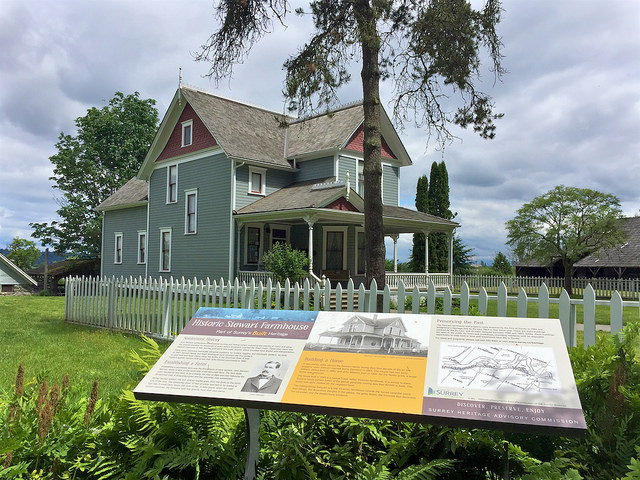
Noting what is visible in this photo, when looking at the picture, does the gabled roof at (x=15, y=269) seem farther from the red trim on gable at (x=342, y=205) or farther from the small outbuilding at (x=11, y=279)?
the red trim on gable at (x=342, y=205)

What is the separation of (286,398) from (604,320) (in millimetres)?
16345

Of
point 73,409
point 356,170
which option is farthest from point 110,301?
point 356,170

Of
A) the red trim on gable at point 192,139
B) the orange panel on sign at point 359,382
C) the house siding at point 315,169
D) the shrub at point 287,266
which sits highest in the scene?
the red trim on gable at point 192,139

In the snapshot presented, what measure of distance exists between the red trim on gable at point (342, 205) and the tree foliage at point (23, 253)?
41008 mm

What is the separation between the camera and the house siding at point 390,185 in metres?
25.4

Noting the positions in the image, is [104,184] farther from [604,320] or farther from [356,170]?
[604,320]

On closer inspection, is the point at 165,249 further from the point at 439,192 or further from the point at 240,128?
the point at 439,192

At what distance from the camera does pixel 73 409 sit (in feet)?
11.6

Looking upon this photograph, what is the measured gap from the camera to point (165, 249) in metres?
26.6

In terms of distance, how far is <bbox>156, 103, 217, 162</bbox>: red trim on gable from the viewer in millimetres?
23969

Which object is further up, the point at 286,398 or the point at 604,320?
the point at 286,398

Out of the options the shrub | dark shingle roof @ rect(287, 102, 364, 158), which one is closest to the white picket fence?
the shrub

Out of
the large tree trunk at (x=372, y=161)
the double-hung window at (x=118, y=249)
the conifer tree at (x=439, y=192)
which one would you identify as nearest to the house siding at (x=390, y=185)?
the conifer tree at (x=439, y=192)

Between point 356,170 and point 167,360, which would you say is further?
point 356,170
